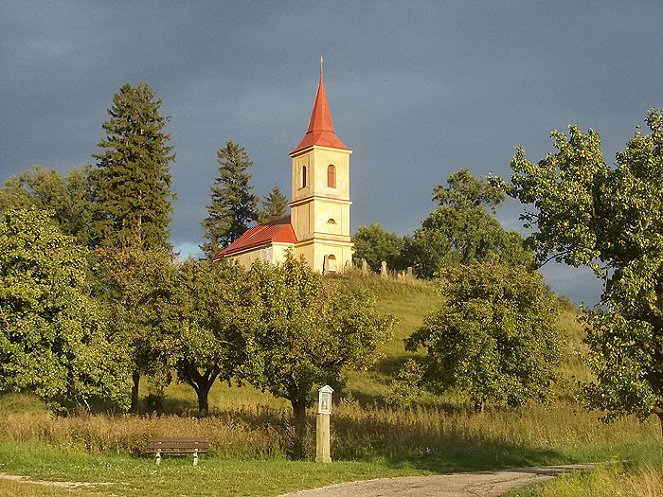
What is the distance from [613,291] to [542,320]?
16.5 m

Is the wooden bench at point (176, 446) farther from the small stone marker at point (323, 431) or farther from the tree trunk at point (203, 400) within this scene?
the tree trunk at point (203, 400)

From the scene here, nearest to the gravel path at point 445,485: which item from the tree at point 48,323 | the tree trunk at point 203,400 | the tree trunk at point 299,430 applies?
the tree trunk at point 299,430

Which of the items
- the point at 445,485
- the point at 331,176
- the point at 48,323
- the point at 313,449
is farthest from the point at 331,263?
the point at 445,485

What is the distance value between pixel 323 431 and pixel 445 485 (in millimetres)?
5955

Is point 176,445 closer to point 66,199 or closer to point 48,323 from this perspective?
point 48,323

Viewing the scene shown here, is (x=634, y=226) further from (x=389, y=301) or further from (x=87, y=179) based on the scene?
(x=87, y=179)

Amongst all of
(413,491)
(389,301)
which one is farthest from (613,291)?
(389,301)

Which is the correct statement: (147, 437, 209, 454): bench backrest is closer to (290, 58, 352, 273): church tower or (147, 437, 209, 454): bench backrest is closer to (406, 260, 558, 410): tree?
(406, 260, 558, 410): tree

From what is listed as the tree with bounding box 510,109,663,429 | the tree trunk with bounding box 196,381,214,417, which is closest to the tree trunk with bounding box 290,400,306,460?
the tree trunk with bounding box 196,381,214,417

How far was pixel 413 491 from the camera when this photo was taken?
16625 millimetres

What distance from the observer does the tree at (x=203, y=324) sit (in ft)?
101

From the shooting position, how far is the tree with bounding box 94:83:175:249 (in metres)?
64.5

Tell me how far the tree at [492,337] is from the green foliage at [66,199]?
37.6 m

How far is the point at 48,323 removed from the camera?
2678cm
